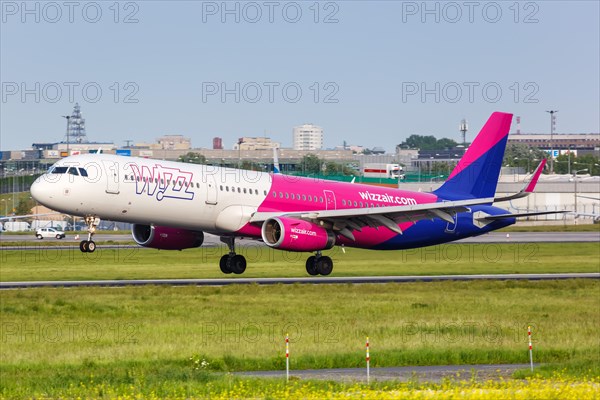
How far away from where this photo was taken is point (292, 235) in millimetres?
53281

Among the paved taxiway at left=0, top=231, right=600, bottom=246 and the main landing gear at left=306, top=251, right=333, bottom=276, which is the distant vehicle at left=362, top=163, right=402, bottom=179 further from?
the main landing gear at left=306, top=251, right=333, bottom=276

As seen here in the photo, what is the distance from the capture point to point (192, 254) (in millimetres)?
89438

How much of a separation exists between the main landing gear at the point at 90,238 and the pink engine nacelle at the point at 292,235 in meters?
9.06

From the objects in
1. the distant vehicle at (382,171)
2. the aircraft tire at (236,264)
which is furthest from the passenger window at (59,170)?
the distant vehicle at (382,171)

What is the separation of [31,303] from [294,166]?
11325 cm

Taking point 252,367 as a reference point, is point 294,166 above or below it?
above

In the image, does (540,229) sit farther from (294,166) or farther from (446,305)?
(446,305)

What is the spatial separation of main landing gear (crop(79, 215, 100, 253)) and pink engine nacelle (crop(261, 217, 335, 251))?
357 inches

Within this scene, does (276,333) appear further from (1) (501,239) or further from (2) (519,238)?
(2) (519,238)

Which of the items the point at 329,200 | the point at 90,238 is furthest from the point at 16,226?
the point at 90,238

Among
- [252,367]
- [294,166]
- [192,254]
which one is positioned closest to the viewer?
[252,367]

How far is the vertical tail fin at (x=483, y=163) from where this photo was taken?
65.6 meters

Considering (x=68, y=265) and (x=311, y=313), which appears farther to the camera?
(x=68, y=265)

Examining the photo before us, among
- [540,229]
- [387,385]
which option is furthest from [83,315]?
[540,229]
